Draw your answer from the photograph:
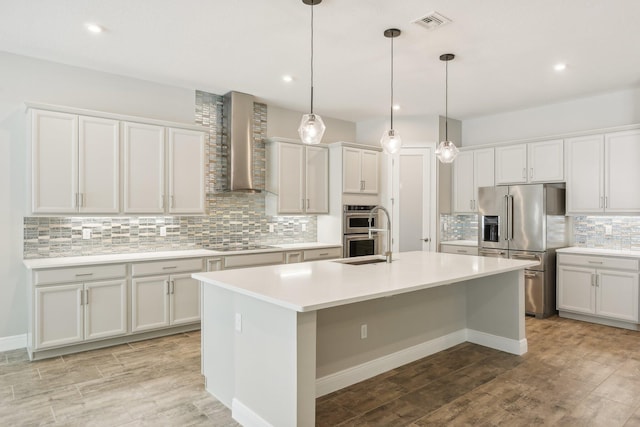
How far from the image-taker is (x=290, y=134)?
6.09 m

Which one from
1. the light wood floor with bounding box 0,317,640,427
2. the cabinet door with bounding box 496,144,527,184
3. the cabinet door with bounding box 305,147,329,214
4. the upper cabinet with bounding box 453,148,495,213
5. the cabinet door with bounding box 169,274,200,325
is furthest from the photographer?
the upper cabinet with bounding box 453,148,495,213

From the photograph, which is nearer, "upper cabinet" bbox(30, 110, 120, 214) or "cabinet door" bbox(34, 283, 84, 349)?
"cabinet door" bbox(34, 283, 84, 349)

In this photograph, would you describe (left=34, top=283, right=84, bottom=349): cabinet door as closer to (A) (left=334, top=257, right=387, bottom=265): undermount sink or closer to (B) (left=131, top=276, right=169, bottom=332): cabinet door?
(B) (left=131, top=276, right=169, bottom=332): cabinet door

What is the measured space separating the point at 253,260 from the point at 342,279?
7.77ft

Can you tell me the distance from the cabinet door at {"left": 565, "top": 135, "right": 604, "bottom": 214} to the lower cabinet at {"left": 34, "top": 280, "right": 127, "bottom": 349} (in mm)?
5519

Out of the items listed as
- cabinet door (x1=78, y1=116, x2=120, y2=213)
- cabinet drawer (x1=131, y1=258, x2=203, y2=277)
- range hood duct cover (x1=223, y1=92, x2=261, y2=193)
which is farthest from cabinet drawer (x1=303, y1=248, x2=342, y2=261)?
cabinet door (x1=78, y1=116, x2=120, y2=213)

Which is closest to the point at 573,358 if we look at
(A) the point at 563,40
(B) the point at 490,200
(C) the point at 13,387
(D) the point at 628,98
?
(B) the point at 490,200

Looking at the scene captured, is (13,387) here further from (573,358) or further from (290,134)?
(573,358)

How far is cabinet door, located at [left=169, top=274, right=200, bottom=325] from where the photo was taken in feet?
14.6

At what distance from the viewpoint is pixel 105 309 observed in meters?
4.01

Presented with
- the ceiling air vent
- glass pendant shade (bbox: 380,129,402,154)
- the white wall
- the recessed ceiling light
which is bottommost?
glass pendant shade (bbox: 380,129,402,154)

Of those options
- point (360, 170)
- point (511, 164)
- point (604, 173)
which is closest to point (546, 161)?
point (511, 164)

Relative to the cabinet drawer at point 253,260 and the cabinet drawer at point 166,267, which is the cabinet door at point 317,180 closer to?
the cabinet drawer at point 253,260

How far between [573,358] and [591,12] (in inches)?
118
